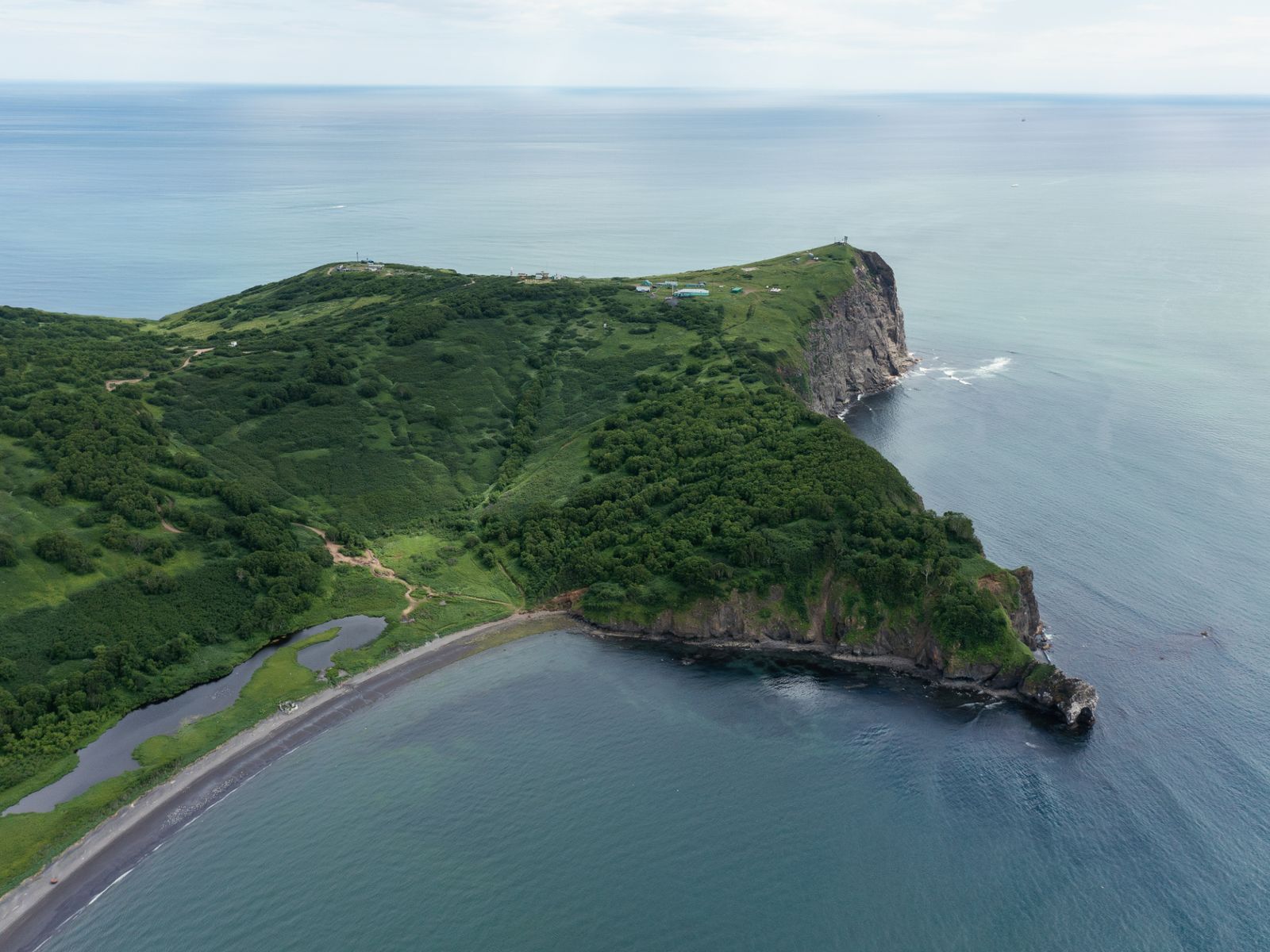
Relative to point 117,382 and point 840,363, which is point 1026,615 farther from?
point 117,382

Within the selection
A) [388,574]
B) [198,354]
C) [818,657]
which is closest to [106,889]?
[388,574]

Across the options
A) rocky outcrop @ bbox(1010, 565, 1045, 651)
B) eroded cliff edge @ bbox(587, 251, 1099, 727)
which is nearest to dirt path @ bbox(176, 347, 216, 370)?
eroded cliff edge @ bbox(587, 251, 1099, 727)

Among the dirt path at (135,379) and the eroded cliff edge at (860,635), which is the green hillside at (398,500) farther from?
the eroded cliff edge at (860,635)

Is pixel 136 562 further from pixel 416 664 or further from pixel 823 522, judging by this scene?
pixel 823 522

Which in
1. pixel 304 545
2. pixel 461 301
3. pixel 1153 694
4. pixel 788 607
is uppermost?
pixel 461 301

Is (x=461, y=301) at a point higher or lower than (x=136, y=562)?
higher

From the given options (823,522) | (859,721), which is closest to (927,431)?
(823,522)
